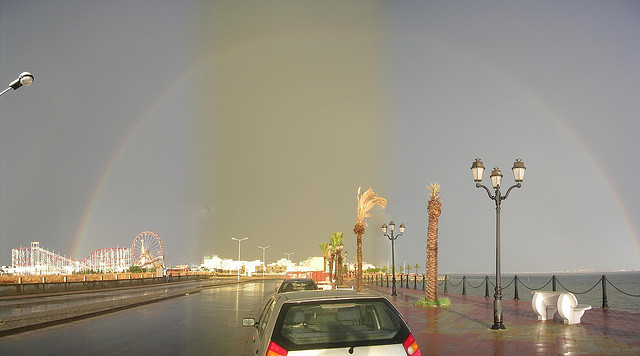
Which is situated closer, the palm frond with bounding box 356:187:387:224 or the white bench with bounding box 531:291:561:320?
the white bench with bounding box 531:291:561:320

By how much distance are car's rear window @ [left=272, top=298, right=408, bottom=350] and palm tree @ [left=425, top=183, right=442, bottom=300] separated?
59.2ft

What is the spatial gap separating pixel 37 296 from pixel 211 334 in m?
25.5

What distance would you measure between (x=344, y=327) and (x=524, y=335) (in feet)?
31.4

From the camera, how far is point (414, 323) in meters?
17.2

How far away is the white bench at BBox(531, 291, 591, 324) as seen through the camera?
16312 mm

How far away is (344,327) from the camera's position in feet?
20.2

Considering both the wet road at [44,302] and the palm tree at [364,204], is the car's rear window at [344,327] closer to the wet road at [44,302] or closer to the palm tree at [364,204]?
the wet road at [44,302]

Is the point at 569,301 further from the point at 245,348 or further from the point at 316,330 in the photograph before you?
the point at 316,330

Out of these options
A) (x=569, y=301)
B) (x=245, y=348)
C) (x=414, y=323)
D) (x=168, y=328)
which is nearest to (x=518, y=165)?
(x=569, y=301)

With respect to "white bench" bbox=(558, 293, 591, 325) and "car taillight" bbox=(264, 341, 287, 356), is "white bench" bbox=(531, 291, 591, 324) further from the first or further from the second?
"car taillight" bbox=(264, 341, 287, 356)

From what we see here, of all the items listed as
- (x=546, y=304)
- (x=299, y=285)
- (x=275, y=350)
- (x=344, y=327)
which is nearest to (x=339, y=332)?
(x=344, y=327)

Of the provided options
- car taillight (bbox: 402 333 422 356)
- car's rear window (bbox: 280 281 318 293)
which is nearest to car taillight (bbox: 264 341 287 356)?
car taillight (bbox: 402 333 422 356)

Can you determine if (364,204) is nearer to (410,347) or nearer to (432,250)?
(432,250)

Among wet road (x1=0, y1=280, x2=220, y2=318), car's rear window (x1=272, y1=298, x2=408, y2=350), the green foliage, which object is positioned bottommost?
wet road (x1=0, y1=280, x2=220, y2=318)
